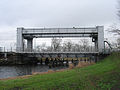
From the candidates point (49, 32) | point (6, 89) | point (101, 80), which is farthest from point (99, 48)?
point (6, 89)

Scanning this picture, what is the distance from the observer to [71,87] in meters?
10.2

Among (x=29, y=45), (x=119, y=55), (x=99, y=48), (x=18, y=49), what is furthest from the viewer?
(x=29, y=45)

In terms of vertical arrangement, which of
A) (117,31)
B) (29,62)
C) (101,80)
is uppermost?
(117,31)

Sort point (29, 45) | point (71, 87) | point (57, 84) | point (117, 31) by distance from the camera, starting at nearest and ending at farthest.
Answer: point (71, 87)
point (57, 84)
point (117, 31)
point (29, 45)

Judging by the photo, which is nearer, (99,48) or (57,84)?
(57,84)

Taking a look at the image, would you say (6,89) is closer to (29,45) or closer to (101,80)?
(101,80)

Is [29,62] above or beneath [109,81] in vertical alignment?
beneath

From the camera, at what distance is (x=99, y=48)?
4197 centimetres

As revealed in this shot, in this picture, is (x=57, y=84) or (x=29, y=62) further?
(x=29, y=62)

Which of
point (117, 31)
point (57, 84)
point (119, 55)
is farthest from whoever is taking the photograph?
point (119, 55)

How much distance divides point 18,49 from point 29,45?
4506mm

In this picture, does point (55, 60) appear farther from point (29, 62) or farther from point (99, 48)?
point (99, 48)

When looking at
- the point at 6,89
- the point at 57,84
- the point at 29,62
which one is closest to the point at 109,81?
the point at 57,84

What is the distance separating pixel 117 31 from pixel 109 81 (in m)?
7.70
